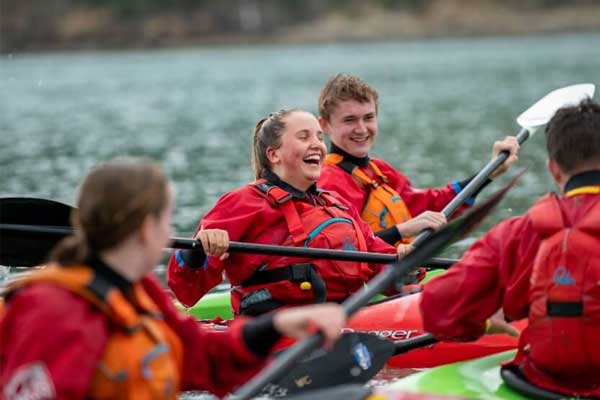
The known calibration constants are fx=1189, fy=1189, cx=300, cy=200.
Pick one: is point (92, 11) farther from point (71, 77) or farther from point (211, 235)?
point (211, 235)

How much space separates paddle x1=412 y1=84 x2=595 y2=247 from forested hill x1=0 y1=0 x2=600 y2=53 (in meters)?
48.8

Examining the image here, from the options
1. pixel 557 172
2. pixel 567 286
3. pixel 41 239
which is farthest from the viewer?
pixel 41 239

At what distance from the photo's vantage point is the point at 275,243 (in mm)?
5785

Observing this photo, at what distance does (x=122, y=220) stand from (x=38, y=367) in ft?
1.37

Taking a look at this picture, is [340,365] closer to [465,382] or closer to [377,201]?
[465,382]

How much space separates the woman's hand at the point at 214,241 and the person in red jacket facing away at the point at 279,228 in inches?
5.7

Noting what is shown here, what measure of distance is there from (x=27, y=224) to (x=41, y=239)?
30 centimetres

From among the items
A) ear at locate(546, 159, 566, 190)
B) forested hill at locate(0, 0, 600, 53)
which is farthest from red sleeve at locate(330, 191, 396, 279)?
forested hill at locate(0, 0, 600, 53)

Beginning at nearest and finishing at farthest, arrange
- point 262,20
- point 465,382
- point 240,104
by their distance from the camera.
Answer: point 465,382, point 240,104, point 262,20

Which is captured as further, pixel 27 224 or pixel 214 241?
pixel 214 241

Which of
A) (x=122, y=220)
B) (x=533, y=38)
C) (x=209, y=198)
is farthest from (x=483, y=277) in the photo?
(x=533, y=38)

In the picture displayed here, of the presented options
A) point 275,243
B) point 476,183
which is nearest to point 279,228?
point 275,243

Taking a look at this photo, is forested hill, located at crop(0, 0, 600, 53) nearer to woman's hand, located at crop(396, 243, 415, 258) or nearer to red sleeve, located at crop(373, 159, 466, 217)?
red sleeve, located at crop(373, 159, 466, 217)

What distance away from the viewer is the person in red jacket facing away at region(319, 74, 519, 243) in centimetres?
658
